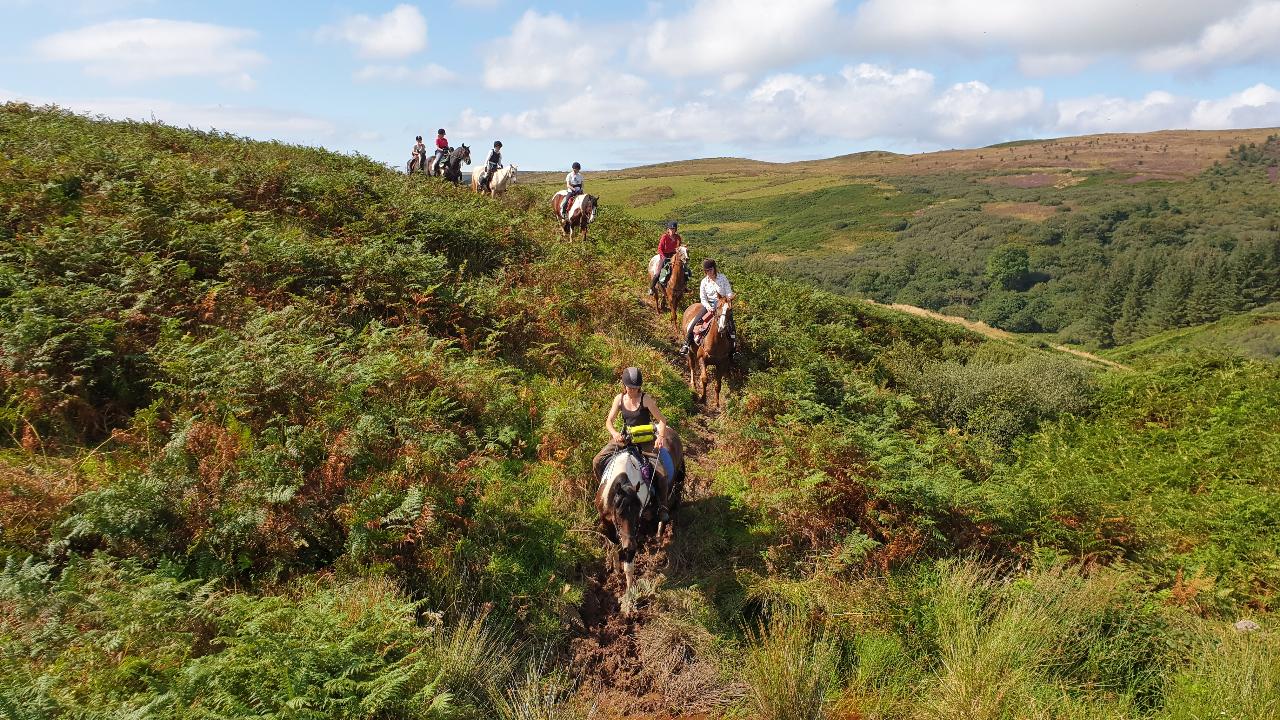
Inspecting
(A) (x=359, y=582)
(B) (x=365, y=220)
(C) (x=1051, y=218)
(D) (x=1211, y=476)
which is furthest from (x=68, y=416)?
(C) (x=1051, y=218)

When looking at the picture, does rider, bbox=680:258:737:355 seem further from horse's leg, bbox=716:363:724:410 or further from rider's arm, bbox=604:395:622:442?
rider's arm, bbox=604:395:622:442

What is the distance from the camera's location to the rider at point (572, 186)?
18845mm

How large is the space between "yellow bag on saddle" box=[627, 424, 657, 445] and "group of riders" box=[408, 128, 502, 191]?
19885 millimetres

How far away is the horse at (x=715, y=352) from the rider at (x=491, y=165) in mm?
15363

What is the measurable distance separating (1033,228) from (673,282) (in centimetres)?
10617

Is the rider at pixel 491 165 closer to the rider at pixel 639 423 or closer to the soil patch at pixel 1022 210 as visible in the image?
the rider at pixel 639 423

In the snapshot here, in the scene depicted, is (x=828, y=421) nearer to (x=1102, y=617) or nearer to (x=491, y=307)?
(x=1102, y=617)

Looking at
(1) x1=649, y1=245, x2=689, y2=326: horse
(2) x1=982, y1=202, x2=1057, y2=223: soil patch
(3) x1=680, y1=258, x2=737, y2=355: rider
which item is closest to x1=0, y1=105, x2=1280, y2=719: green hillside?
(3) x1=680, y1=258, x2=737, y2=355: rider

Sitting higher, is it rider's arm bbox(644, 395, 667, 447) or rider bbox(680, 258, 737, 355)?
rider bbox(680, 258, 737, 355)

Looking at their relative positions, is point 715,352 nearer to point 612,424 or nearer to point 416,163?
point 612,424

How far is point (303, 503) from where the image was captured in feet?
17.5

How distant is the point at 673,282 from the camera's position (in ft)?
49.7

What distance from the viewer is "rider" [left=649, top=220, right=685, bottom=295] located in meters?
15.6

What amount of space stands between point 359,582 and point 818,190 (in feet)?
471
